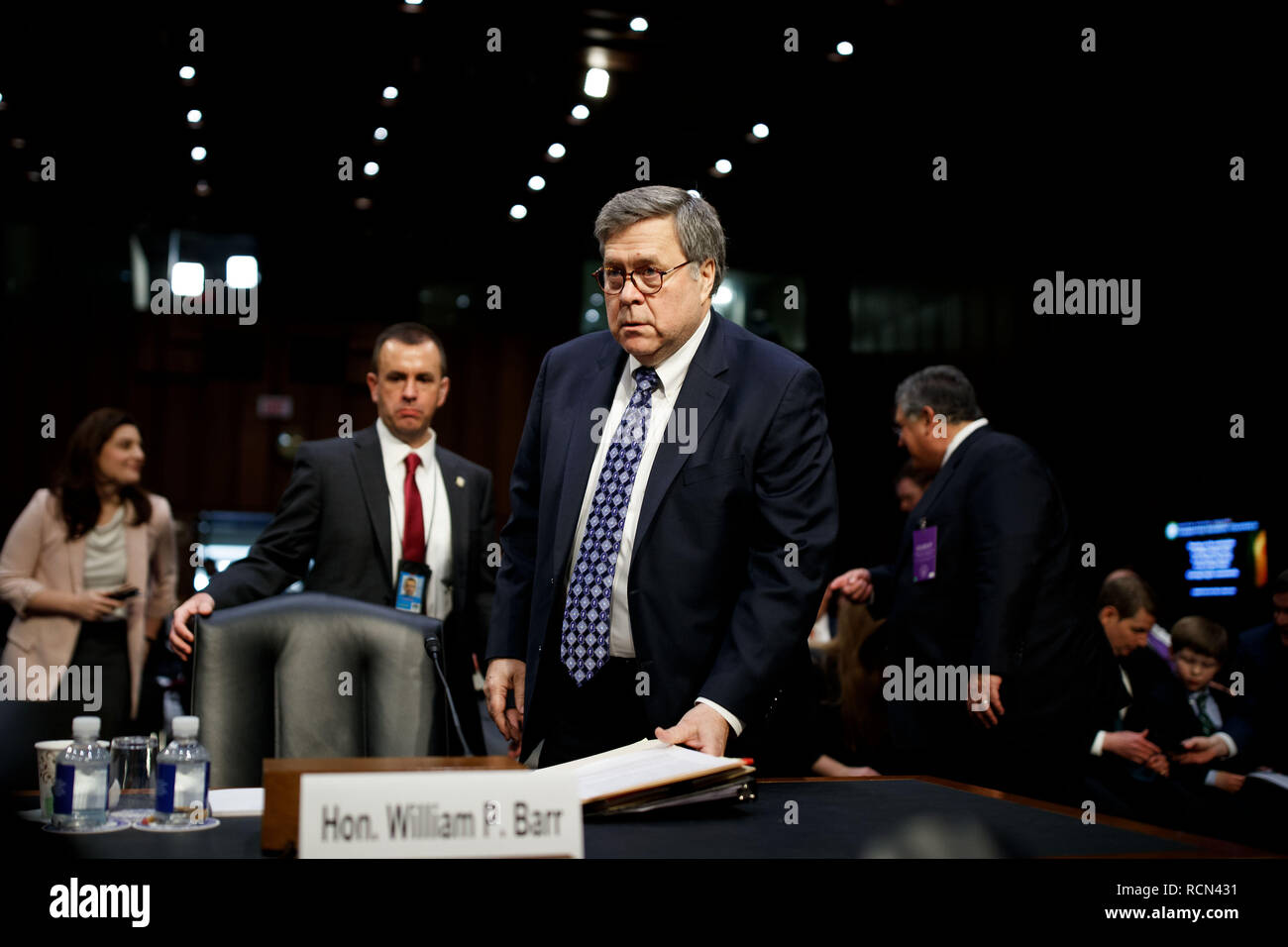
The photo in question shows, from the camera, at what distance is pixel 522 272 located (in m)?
9.04

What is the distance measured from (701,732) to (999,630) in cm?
165

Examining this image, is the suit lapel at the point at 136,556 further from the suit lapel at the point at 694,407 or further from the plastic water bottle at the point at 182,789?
the plastic water bottle at the point at 182,789

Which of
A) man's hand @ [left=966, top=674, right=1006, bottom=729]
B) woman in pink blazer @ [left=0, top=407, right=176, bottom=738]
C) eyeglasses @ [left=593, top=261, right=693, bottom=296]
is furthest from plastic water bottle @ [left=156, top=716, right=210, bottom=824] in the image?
woman in pink blazer @ [left=0, top=407, right=176, bottom=738]

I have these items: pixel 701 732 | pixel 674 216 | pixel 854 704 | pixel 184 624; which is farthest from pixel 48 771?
pixel 854 704

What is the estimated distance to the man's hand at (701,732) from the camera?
160 cm

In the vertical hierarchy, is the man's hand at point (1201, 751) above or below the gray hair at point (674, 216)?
below

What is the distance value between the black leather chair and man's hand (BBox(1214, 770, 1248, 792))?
2.65m

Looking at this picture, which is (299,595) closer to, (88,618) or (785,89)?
(88,618)

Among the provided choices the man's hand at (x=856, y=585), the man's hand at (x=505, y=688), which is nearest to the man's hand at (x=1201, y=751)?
the man's hand at (x=856, y=585)

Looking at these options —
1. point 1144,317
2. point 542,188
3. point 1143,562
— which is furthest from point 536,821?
point 542,188

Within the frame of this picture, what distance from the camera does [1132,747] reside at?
3.70 meters

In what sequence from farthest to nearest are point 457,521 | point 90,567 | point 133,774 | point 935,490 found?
1. point 90,567
2. point 935,490
3. point 457,521
4. point 133,774

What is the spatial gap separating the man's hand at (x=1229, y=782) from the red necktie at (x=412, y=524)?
2.44m

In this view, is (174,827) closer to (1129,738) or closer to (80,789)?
(80,789)
